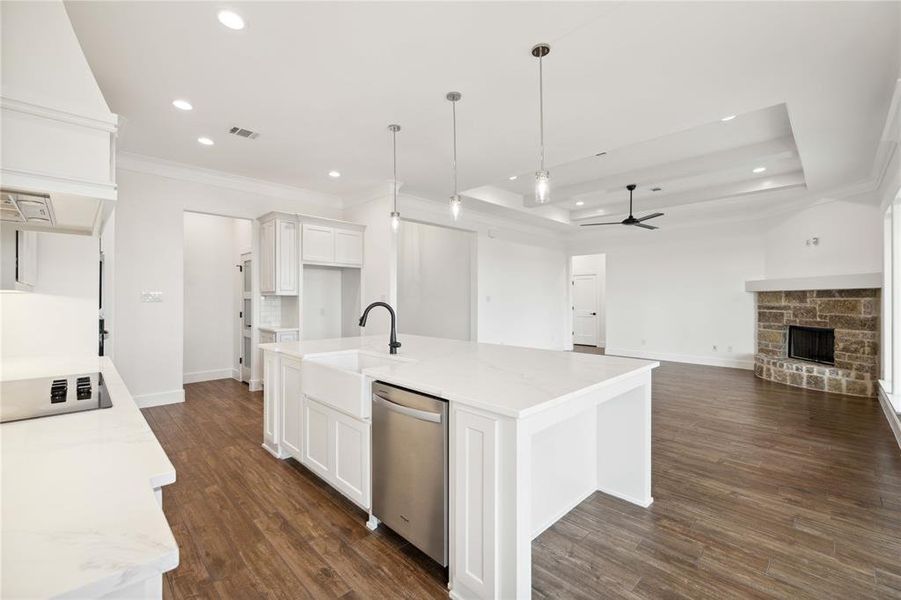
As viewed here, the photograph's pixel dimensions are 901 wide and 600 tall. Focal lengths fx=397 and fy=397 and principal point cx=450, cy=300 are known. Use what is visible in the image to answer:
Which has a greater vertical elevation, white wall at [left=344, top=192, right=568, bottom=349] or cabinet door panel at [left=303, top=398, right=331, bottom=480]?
white wall at [left=344, top=192, right=568, bottom=349]

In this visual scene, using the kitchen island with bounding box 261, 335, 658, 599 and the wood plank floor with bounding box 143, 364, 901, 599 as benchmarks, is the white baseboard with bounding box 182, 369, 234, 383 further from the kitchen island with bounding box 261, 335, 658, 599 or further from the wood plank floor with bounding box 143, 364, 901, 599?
the kitchen island with bounding box 261, 335, 658, 599

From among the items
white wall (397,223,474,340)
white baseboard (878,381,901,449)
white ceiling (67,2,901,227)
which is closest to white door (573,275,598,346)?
white wall (397,223,474,340)

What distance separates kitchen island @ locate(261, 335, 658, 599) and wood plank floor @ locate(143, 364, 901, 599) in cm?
19

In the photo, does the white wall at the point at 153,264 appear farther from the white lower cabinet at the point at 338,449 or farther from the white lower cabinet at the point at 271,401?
the white lower cabinet at the point at 338,449

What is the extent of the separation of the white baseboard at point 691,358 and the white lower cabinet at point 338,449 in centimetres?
717

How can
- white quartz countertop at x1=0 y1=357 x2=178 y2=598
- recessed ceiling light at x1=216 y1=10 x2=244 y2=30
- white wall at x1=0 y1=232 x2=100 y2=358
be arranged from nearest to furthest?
white quartz countertop at x1=0 y1=357 x2=178 y2=598, recessed ceiling light at x1=216 y1=10 x2=244 y2=30, white wall at x1=0 y1=232 x2=100 y2=358

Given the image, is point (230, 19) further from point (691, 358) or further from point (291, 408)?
point (691, 358)

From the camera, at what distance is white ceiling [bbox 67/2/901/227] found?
2.16m

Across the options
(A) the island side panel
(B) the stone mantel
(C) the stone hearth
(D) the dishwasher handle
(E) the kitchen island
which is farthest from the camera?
(C) the stone hearth

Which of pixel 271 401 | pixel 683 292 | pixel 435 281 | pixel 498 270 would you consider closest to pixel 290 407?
pixel 271 401

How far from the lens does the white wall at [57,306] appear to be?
2281 mm

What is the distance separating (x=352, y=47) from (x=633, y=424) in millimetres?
2879

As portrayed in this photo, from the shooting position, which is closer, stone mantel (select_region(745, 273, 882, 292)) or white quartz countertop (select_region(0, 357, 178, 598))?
white quartz countertop (select_region(0, 357, 178, 598))

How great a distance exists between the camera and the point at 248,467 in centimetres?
297
